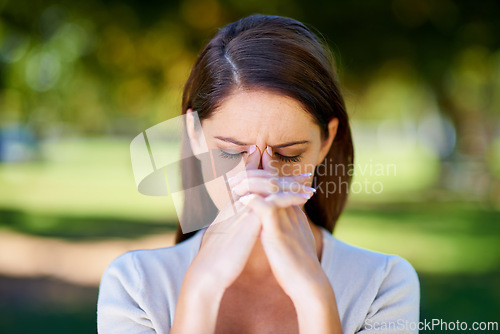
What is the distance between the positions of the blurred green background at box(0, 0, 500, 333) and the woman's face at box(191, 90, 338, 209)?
3.76 feet

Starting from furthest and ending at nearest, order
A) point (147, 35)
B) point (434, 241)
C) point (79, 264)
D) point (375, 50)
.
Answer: point (375, 50) → point (147, 35) → point (434, 241) → point (79, 264)

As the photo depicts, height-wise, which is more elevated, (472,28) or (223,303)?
(472,28)

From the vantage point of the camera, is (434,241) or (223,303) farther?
(434,241)

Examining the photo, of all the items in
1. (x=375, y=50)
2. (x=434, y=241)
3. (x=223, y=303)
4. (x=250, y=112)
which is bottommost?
(x=434, y=241)

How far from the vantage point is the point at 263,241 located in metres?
2.14

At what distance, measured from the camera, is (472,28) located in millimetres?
14273

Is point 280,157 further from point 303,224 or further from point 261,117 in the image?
point 303,224

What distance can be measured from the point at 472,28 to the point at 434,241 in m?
6.41

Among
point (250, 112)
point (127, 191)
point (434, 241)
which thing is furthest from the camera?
point (127, 191)

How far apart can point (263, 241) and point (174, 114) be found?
8.24 ft

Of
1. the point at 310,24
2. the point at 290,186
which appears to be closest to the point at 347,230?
the point at 310,24

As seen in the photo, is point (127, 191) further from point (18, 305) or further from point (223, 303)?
point (223, 303)

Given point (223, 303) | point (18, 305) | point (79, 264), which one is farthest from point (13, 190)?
point (223, 303)

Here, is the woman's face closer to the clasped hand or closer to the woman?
the woman
